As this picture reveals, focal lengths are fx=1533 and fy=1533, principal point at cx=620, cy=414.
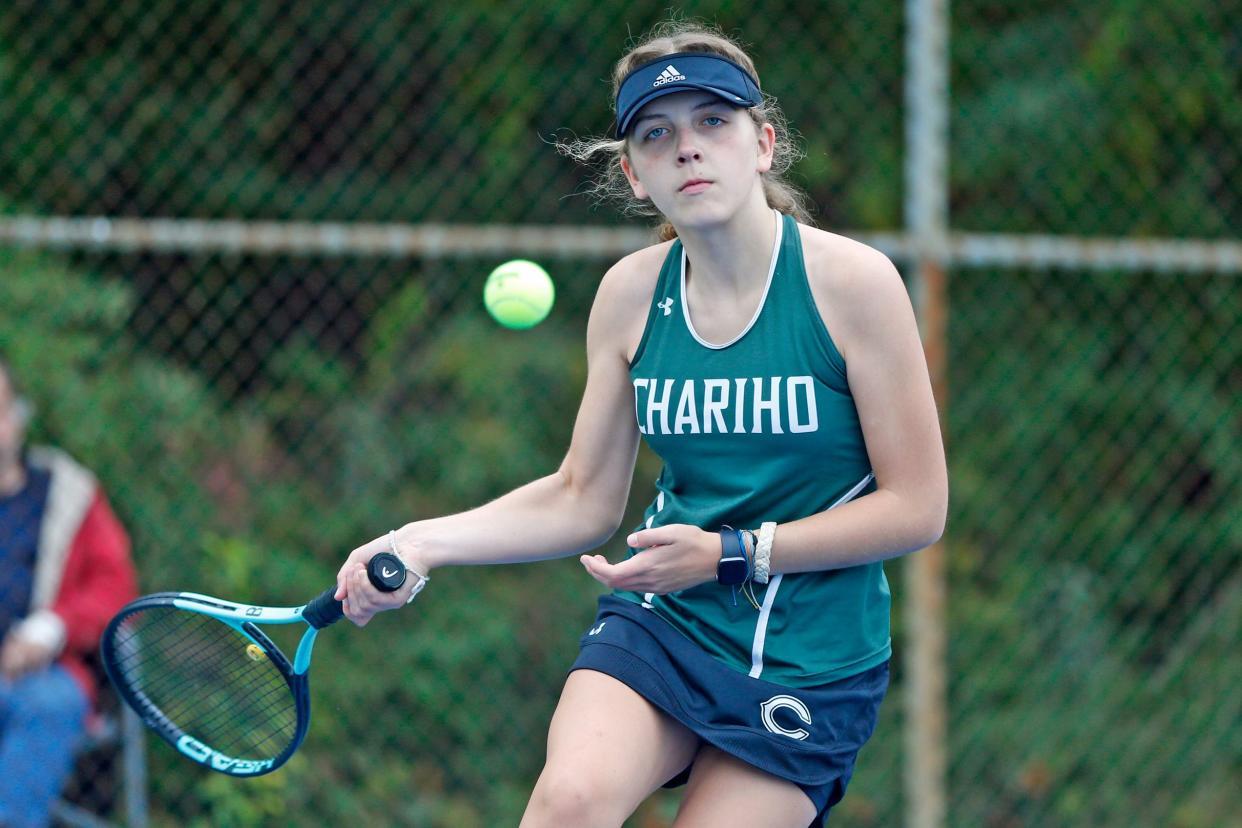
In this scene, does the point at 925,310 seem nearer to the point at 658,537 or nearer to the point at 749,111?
the point at 749,111

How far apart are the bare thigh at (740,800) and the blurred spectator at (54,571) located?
7.96ft

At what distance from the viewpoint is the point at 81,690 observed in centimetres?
448

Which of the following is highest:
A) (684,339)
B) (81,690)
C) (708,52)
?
(708,52)

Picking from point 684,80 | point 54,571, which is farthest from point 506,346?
point 684,80

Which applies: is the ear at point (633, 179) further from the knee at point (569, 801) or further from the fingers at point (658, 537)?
the knee at point (569, 801)

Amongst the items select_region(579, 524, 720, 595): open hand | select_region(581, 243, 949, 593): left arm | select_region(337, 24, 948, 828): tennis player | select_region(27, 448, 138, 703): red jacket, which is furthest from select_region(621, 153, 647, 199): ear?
select_region(27, 448, 138, 703): red jacket

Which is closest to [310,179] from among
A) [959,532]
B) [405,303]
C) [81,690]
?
[405,303]

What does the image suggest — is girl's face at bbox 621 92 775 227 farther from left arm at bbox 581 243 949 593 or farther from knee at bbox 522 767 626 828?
knee at bbox 522 767 626 828

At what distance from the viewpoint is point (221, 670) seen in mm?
3311

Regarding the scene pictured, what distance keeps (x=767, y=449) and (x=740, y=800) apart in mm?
616

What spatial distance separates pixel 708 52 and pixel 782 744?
4.02 feet

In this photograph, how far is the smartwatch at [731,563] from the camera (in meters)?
2.61

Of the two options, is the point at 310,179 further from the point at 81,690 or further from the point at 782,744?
the point at 782,744

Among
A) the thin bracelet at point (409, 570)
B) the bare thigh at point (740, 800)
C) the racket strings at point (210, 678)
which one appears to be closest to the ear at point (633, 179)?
the thin bracelet at point (409, 570)
